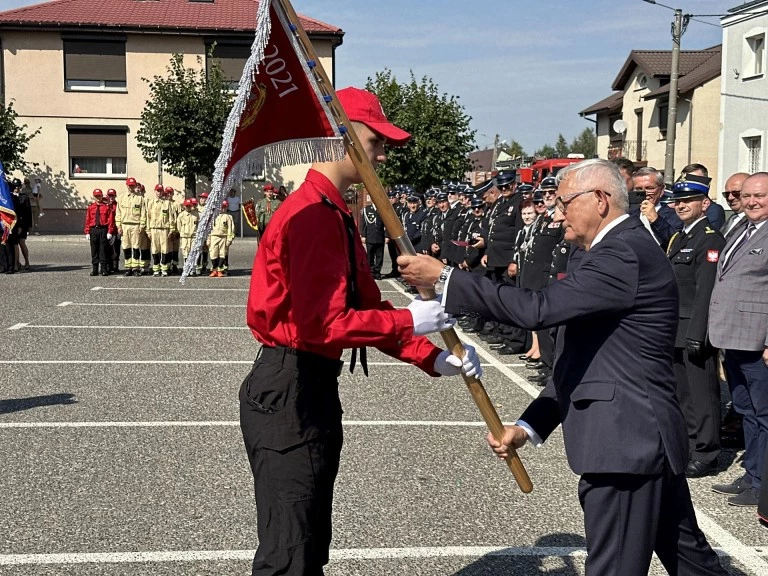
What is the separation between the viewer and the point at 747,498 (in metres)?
5.69

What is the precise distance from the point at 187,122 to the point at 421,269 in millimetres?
31019

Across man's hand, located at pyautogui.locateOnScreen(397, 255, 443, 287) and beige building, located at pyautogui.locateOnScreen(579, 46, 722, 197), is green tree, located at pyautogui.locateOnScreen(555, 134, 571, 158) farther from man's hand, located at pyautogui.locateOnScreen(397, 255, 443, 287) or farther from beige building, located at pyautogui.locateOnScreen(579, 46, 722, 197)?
man's hand, located at pyautogui.locateOnScreen(397, 255, 443, 287)

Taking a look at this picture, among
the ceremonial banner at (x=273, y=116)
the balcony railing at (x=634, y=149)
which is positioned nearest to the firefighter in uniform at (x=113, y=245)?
the ceremonial banner at (x=273, y=116)

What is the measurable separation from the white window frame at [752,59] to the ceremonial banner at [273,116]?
30.2 m

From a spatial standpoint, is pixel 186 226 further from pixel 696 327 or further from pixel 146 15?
pixel 146 15

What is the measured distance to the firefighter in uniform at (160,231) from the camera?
21.6 meters

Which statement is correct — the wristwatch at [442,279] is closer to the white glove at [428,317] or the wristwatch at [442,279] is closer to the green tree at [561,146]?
the white glove at [428,317]

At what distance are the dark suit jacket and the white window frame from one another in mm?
30060

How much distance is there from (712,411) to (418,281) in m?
3.90

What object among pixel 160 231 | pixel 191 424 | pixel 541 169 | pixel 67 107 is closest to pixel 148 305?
pixel 160 231

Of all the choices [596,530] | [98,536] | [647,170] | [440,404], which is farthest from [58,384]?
[596,530]

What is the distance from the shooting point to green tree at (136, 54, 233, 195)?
1294 inches

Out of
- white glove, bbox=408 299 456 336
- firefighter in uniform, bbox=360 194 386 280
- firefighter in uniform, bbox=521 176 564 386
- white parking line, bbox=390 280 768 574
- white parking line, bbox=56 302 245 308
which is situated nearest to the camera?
white glove, bbox=408 299 456 336

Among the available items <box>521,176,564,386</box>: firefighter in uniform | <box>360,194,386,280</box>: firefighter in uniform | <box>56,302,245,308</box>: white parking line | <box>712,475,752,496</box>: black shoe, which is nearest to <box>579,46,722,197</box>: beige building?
<box>360,194,386,280</box>: firefighter in uniform
